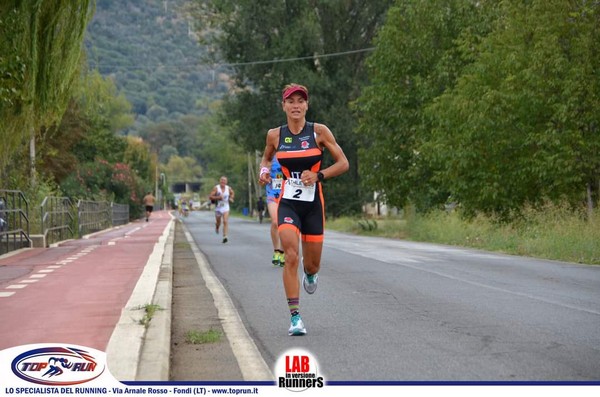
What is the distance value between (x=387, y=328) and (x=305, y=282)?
102 centimetres

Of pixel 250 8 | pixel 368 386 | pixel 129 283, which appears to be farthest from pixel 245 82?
pixel 368 386

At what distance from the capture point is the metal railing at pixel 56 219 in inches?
995

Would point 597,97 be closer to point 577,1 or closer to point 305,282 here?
point 577,1

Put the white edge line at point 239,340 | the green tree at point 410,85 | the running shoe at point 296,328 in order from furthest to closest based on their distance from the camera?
the green tree at point 410,85, the running shoe at point 296,328, the white edge line at point 239,340

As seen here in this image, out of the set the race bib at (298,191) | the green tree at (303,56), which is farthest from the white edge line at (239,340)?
the green tree at (303,56)

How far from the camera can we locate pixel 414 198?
116 feet

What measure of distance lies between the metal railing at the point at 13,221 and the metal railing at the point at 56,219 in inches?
32.1

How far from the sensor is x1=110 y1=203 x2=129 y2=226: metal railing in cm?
5032

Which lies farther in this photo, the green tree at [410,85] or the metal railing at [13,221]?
the green tree at [410,85]

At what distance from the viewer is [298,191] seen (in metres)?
8.23

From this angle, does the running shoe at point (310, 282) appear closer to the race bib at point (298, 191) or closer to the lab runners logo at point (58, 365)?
the race bib at point (298, 191)

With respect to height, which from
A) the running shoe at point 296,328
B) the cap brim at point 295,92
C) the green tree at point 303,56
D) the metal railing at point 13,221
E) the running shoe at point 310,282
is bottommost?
the running shoe at point 296,328

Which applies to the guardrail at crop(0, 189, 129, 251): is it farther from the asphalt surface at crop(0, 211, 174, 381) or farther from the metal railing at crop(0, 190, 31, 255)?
the asphalt surface at crop(0, 211, 174, 381)

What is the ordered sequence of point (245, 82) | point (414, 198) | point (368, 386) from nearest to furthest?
point (368, 386)
point (414, 198)
point (245, 82)
